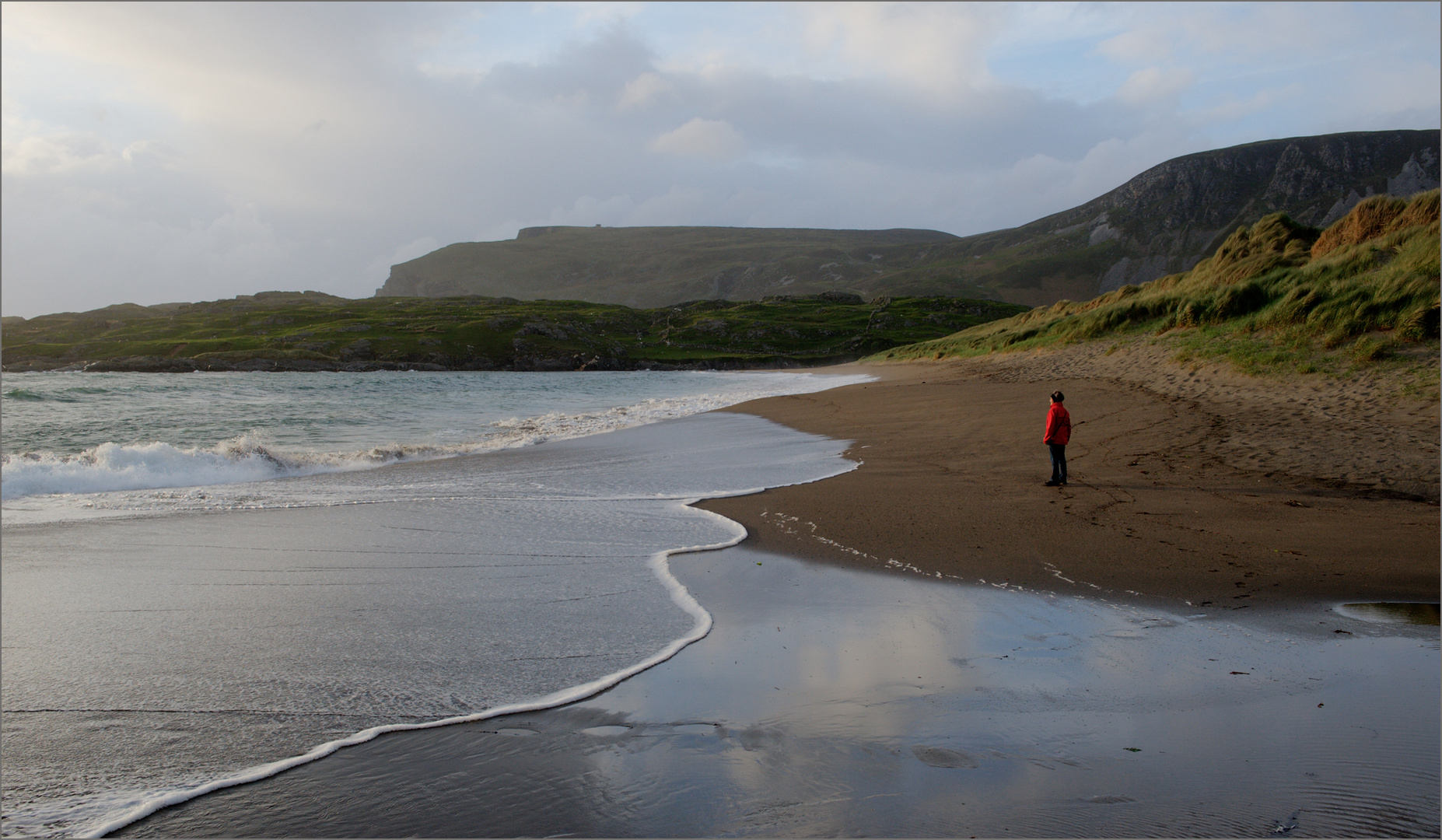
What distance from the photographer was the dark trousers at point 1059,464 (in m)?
10.6

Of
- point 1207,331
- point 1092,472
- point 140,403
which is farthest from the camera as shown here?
point 140,403

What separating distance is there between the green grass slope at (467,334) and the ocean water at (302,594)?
6787cm

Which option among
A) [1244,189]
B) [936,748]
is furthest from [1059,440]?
[1244,189]

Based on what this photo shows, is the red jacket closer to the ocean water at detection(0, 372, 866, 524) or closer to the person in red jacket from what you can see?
the person in red jacket

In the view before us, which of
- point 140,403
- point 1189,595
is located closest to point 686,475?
point 1189,595

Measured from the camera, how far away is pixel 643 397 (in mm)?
38469

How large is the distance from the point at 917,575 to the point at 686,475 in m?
6.23

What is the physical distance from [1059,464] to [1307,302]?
442 inches

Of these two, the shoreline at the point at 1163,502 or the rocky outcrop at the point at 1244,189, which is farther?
the rocky outcrop at the point at 1244,189

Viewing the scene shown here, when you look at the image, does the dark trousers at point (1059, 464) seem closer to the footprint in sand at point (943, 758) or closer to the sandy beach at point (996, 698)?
the sandy beach at point (996, 698)

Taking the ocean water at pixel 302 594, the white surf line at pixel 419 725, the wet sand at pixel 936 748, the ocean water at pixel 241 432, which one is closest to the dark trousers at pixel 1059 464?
the ocean water at pixel 302 594

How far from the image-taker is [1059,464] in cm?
1076

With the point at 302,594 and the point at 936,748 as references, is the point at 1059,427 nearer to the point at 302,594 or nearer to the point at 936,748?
the point at 936,748

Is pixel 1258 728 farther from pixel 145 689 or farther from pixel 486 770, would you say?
pixel 145 689
